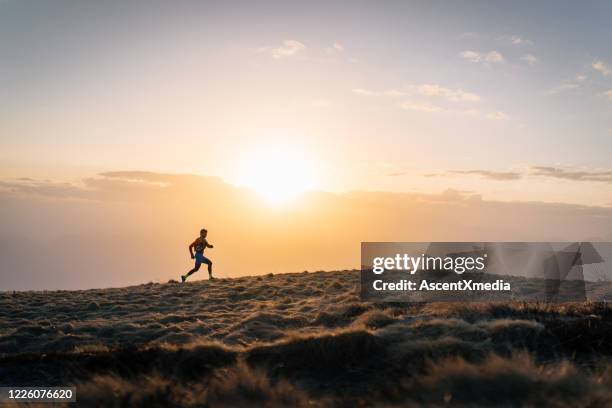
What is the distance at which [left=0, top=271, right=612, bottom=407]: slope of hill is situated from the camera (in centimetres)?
701

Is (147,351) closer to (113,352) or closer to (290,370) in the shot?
(113,352)

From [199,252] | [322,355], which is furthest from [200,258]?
[322,355]

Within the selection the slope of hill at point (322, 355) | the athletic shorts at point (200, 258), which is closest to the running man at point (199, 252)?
the athletic shorts at point (200, 258)

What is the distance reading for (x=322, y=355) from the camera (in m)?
9.81

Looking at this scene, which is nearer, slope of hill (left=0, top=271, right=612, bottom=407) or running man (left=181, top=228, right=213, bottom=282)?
slope of hill (left=0, top=271, right=612, bottom=407)

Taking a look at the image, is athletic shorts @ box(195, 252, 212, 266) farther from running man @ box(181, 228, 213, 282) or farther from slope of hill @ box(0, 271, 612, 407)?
slope of hill @ box(0, 271, 612, 407)

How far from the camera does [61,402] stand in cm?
795

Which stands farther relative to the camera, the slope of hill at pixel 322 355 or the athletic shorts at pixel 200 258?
the athletic shorts at pixel 200 258

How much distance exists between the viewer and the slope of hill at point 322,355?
23.0ft

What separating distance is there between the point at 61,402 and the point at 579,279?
21626 mm

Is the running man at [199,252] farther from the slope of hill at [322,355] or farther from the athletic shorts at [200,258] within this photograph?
the slope of hill at [322,355]

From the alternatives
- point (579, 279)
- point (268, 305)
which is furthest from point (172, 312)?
point (579, 279)

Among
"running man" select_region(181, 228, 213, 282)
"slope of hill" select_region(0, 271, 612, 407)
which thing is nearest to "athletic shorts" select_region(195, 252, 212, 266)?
"running man" select_region(181, 228, 213, 282)

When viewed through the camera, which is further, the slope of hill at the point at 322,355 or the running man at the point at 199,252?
the running man at the point at 199,252
